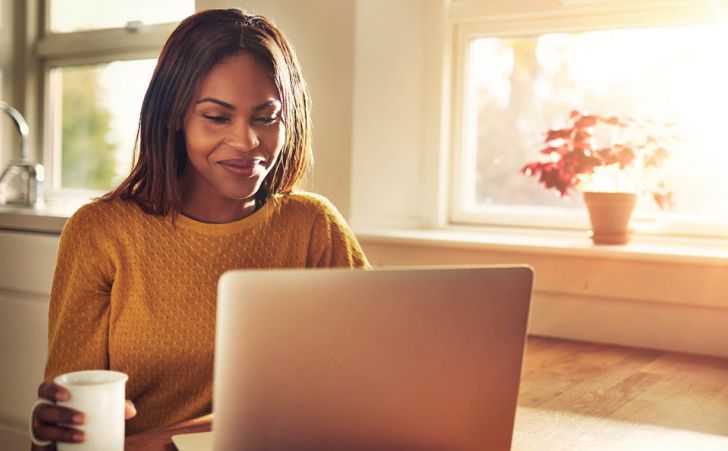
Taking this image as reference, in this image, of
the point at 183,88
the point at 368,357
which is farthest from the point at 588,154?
the point at 368,357

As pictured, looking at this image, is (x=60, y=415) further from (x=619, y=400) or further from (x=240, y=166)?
(x=619, y=400)

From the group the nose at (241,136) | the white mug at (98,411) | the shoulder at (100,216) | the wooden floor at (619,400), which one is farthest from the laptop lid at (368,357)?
the shoulder at (100,216)

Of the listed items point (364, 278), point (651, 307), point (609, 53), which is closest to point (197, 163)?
point (364, 278)

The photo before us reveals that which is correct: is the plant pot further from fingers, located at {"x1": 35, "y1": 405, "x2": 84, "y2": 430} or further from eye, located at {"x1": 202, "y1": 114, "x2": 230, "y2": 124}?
fingers, located at {"x1": 35, "y1": 405, "x2": 84, "y2": 430}

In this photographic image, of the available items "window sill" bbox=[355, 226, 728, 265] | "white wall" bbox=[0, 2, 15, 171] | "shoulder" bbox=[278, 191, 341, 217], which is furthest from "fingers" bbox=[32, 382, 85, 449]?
"white wall" bbox=[0, 2, 15, 171]

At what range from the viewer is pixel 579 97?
7.27ft

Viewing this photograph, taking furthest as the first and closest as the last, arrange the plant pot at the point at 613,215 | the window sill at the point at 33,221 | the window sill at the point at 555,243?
the window sill at the point at 33,221 → the plant pot at the point at 613,215 → the window sill at the point at 555,243

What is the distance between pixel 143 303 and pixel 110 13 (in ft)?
6.70

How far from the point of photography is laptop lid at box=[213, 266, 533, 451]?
718 millimetres

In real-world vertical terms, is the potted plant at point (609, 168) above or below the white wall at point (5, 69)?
below

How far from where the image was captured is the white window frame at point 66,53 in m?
2.93

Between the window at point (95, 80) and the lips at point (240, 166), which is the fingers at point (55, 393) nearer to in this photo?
the lips at point (240, 166)

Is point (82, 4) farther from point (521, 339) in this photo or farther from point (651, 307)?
point (521, 339)

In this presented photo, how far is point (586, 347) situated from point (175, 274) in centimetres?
92
